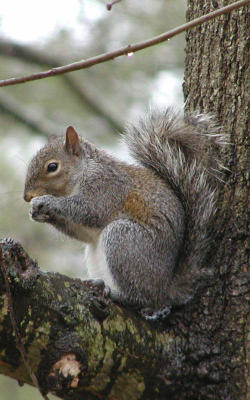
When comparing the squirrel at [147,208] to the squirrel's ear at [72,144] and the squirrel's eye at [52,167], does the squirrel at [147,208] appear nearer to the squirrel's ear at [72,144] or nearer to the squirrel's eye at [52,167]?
the squirrel's eye at [52,167]

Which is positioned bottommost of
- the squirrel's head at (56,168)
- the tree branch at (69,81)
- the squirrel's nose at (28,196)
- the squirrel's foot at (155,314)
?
the squirrel's foot at (155,314)

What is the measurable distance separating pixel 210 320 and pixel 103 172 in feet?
2.85

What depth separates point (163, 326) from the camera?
5.68ft

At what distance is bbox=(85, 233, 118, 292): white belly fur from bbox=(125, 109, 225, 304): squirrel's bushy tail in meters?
0.25

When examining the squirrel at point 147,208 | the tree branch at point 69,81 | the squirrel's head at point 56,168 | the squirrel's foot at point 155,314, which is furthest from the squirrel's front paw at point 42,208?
the tree branch at point 69,81

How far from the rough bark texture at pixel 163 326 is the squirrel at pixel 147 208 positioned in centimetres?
7

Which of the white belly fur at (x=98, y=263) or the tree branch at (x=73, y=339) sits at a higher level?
the white belly fur at (x=98, y=263)

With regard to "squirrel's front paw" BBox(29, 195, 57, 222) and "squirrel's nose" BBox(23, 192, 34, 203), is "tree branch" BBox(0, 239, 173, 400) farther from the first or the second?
"squirrel's nose" BBox(23, 192, 34, 203)

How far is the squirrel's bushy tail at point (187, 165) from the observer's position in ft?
6.20

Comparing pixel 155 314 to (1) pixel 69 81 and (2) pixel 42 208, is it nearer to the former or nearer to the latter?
(2) pixel 42 208

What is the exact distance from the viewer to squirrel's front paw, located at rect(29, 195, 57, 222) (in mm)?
2242

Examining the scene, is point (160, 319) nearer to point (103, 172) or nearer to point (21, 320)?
point (21, 320)

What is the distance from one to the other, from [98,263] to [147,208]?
28 cm

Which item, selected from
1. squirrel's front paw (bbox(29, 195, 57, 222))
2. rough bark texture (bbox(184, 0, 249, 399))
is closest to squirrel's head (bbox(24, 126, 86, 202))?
squirrel's front paw (bbox(29, 195, 57, 222))
